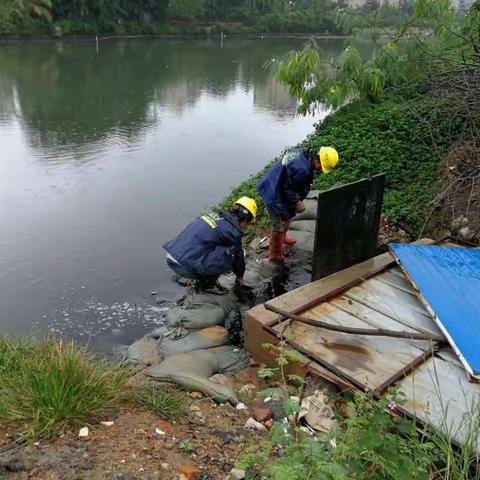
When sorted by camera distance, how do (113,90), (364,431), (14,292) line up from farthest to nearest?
(113,90) → (14,292) → (364,431)

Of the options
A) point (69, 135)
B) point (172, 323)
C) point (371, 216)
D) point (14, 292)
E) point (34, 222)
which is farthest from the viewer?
point (69, 135)

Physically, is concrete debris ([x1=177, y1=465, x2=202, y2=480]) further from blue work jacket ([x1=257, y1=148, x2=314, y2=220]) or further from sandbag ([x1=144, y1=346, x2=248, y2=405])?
blue work jacket ([x1=257, y1=148, x2=314, y2=220])

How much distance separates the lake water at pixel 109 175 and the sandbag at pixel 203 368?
103 cm

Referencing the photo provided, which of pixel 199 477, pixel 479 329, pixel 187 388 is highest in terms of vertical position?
pixel 479 329

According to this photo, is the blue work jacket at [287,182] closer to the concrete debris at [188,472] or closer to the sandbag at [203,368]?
the sandbag at [203,368]

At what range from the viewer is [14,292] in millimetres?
5055

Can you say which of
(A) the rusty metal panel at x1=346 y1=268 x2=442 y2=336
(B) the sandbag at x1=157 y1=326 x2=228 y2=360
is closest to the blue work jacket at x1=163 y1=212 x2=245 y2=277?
(B) the sandbag at x1=157 y1=326 x2=228 y2=360

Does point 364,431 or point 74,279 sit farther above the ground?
point 364,431

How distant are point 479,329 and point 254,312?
4.82 ft

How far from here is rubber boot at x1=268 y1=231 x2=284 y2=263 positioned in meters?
5.31

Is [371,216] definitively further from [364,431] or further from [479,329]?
[364,431]

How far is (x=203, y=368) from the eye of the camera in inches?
136

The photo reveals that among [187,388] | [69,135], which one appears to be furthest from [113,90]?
[187,388]

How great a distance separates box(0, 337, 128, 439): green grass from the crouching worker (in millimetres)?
1365
